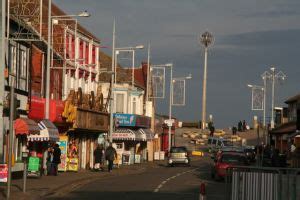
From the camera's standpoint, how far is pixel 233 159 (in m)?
43.5

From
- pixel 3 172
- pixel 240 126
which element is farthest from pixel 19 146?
pixel 240 126

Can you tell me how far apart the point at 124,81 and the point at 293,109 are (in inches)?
912

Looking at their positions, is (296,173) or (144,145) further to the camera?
(144,145)

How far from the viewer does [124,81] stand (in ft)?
256

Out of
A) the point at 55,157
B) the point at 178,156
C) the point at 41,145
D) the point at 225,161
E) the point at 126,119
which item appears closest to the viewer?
the point at 55,157

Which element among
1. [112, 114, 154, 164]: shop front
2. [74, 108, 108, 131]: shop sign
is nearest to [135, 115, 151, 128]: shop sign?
[112, 114, 154, 164]: shop front

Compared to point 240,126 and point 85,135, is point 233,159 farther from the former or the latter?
point 240,126

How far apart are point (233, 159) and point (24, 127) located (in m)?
12.3

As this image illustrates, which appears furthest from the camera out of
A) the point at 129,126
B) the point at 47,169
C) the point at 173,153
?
the point at 129,126

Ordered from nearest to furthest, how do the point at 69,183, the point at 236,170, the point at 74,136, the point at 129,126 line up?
the point at 236,170 < the point at 69,183 < the point at 74,136 < the point at 129,126

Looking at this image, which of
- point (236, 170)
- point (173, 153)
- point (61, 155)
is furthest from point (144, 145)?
point (236, 170)

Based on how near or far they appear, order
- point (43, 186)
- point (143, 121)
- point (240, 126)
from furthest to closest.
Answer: point (240, 126) → point (143, 121) → point (43, 186)

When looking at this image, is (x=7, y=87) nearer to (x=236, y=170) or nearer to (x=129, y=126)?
(x=236, y=170)

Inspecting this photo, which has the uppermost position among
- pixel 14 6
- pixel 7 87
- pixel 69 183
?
pixel 14 6
